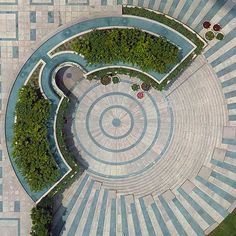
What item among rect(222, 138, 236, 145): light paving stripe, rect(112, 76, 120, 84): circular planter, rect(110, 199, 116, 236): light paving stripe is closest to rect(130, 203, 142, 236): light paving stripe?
rect(110, 199, 116, 236): light paving stripe

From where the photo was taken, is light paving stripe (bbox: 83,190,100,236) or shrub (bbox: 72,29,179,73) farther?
light paving stripe (bbox: 83,190,100,236)

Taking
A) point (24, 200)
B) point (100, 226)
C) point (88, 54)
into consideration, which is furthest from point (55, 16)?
point (100, 226)

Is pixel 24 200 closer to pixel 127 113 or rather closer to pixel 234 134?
pixel 127 113

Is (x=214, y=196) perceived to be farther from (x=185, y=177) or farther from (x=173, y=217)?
(x=173, y=217)

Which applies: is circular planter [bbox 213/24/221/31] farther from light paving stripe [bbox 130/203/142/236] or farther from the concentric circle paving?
light paving stripe [bbox 130/203/142/236]

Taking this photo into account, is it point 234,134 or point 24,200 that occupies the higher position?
point 24,200

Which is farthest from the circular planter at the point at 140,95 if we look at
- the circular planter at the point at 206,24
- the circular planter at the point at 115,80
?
the circular planter at the point at 206,24
